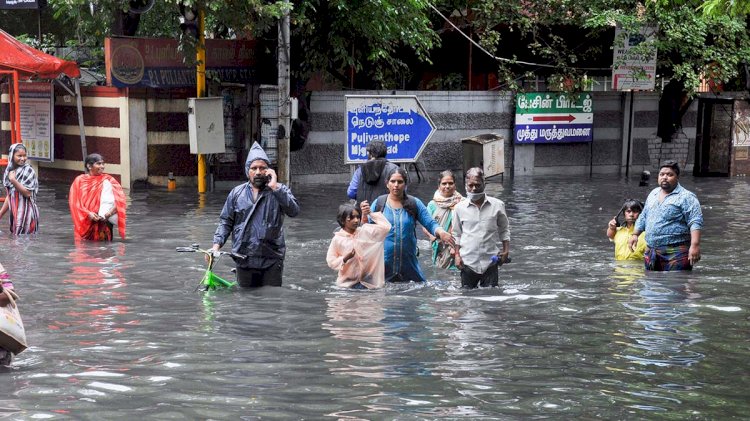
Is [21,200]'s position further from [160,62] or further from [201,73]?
[160,62]

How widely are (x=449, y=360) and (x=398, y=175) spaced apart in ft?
9.80

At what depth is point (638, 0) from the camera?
25.8 meters

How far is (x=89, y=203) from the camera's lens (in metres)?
14.9

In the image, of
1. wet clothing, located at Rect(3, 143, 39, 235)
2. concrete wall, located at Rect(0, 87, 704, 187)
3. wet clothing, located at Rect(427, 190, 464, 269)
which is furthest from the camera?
concrete wall, located at Rect(0, 87, 704, 187)

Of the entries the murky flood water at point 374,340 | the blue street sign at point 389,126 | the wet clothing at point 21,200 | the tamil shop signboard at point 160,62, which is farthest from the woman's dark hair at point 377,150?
the blue street sign at point 389,126

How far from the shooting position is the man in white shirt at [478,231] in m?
10.7

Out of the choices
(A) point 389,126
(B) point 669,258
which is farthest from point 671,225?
(A) point 389,126

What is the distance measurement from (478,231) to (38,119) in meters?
15.0

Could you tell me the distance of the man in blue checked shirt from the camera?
11652 mm

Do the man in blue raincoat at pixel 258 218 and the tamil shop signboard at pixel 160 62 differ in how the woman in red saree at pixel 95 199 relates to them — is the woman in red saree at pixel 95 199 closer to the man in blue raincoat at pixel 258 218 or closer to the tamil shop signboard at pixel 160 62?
the man in blue raincoat at pixel 258 218

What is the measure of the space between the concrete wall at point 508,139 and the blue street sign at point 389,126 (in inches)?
41.2

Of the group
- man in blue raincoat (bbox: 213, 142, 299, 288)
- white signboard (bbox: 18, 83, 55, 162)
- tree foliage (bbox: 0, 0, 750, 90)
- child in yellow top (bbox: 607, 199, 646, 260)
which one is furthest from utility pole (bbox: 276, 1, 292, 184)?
man in blue raincoat (bbox: 213, 142, 299, 288)

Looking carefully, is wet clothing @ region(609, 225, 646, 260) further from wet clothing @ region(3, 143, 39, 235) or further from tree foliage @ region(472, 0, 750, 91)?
tree foliage @ region(472, 0, 750, 91)

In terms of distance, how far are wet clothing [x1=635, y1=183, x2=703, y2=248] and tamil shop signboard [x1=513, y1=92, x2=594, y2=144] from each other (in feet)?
45.9
